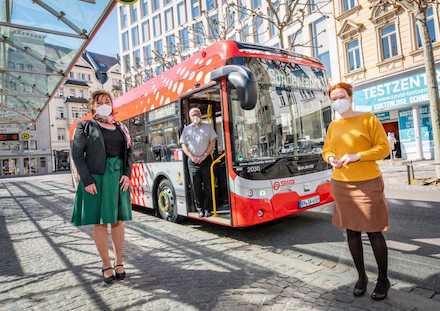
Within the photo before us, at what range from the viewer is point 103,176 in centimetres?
379

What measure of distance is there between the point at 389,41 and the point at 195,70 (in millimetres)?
16845

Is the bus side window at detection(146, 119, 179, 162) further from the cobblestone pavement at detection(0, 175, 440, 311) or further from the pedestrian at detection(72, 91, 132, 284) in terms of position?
the pedestrian at detection(72, 91, 132, 284)

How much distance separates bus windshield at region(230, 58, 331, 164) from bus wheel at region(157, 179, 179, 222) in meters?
2.36

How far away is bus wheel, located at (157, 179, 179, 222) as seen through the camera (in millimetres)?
6887

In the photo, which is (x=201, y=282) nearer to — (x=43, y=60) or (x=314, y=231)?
(x=314, y=231)

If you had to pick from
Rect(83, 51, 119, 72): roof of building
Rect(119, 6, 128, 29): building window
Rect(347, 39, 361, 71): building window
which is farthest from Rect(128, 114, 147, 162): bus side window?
Rect(83, 51, 119, 72): roof of building

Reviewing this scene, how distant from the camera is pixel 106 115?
3.88 metres

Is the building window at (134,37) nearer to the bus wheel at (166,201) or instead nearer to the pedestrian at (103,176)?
the bus wheel at (166,201)

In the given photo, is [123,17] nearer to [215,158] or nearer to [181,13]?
[181,13]

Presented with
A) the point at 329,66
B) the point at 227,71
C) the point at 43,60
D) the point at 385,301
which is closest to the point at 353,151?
the point at 385,301

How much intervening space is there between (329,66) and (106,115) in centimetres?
2196

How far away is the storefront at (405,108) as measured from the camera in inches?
701

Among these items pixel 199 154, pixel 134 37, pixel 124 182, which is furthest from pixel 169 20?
pixel 124 182

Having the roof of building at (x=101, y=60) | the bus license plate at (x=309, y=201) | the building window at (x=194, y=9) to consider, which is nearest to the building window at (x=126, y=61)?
the building window at (x=194, y=9)
